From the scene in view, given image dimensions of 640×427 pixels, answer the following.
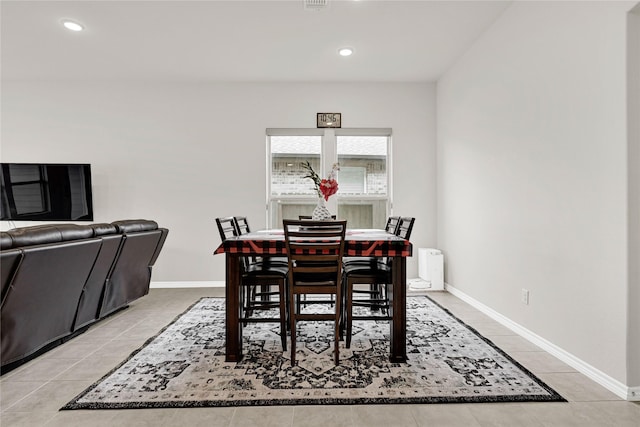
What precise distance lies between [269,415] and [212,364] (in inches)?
29.0

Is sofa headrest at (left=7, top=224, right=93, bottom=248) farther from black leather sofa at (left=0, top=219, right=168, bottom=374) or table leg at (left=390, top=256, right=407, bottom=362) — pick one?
table leg at (left=390, top=256, right=407, bottom=362)

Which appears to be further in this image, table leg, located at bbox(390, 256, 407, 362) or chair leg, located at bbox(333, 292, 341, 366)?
table leg, located at bbox(390, 256, 407, 362)

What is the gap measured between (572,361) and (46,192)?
591cm

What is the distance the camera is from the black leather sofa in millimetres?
1969

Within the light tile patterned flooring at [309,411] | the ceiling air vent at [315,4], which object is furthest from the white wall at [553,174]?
the ceiling air vent at [315,4]

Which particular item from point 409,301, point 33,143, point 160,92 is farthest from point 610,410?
point 33,143

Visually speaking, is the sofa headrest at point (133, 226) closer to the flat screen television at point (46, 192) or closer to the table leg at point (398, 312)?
the flat screen television at point (46, 192)

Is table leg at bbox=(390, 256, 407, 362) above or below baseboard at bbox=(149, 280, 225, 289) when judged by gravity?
above

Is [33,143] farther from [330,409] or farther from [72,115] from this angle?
[330,409]

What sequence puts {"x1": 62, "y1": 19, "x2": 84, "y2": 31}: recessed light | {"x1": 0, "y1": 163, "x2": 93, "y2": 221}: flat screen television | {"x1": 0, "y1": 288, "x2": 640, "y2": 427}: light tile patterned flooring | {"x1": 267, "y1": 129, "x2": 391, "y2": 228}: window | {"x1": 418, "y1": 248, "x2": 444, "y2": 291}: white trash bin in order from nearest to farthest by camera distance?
1. {"x1": 0, "y1": 288, "x2": 640, "y2": 427}: light tile patterned flooring
2. {"x1": 62, "y1": 19, "x2": 84, "y2": 31}: recessed light
3. {"x1": 418, "y1": 248, "x2": 444, "y2": 291}: white trash bin
4. {"x1": 0, "y1": 163, "x2": 93, "y2": 221}: flat screen television
5. {"x1": 267, "y1": 129, "x2": 391, "y2": 228}: window

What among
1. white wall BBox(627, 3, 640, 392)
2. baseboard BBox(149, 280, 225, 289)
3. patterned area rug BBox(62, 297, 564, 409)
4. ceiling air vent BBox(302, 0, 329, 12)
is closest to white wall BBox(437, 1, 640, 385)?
white wall BBox(627, 3, 640, 392)

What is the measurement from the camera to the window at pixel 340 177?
4883mm

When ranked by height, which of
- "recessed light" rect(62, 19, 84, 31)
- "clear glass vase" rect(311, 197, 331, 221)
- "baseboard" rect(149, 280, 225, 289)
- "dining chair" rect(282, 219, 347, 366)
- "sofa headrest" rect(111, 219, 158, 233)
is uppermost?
"recessed light" rect(62, 19, 84, 31)

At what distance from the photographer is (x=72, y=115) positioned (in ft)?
15.6
